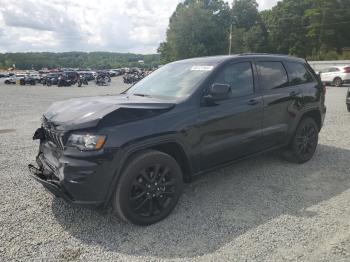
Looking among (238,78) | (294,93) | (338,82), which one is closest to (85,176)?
(238,78)

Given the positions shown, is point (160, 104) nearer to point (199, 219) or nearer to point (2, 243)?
point (199, 219)

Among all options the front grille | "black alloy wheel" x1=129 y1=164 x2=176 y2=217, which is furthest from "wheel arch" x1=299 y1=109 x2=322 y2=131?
the front grille

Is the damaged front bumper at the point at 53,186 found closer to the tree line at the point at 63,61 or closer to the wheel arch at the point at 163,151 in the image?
the wheel arch at the point at 163,151

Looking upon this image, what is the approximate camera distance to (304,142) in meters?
5.64

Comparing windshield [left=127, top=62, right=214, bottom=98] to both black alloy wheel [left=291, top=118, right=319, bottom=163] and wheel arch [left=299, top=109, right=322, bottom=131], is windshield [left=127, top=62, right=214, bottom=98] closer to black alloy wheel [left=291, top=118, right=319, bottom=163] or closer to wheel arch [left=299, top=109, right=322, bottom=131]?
black alloy wheel [left=291, top=118, right=319, bottom=163]

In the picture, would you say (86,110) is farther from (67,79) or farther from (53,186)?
(67,79)

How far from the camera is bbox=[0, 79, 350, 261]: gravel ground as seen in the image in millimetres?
3170

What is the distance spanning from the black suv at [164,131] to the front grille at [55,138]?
0.5 inches

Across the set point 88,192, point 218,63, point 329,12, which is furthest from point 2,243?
point 329,12

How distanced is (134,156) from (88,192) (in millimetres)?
578

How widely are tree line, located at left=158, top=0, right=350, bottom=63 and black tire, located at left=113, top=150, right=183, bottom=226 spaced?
5833 centimetres

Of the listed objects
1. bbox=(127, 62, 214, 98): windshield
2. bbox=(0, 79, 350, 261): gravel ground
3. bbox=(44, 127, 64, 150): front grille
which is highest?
bbox=(127, 62, 214, 98): windshield

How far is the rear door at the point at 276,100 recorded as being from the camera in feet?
16.1

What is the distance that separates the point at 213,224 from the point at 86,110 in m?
1.81
